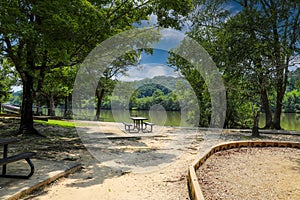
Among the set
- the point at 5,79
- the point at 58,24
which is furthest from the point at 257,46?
the point at 5,79

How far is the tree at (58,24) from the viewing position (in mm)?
6520

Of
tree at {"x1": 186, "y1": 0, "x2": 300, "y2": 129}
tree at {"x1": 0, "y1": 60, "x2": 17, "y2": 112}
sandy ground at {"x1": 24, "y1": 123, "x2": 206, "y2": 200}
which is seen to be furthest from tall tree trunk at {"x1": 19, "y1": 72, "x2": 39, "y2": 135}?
tree at {"x1": 0, "y1": 60, "x2": 17, "y2": 112}

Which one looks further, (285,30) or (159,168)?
(285,30)

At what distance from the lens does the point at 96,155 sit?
21.2 feet

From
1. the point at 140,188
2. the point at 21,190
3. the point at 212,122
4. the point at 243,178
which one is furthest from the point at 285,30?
the point at 21,190

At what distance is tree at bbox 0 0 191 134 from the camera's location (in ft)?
21.4

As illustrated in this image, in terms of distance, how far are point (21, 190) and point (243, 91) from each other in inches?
421

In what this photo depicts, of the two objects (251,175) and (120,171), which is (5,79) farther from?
(251,175)

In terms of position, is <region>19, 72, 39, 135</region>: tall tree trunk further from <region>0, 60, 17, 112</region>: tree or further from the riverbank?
<region>0, 60, 17, 112</region>: tree

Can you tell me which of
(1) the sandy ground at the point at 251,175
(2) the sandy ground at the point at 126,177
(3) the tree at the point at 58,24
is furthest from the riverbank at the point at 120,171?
(3) the tree at the point at 58,24

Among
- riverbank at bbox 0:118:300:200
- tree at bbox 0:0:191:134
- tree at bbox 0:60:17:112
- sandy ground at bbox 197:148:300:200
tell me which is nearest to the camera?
sandy ground at bbox 197:148:300:200

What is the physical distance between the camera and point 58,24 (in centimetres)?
663

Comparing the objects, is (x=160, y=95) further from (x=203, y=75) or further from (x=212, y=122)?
(x=212, y=122)

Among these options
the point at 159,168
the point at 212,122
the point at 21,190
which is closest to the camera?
the point at 21,190
